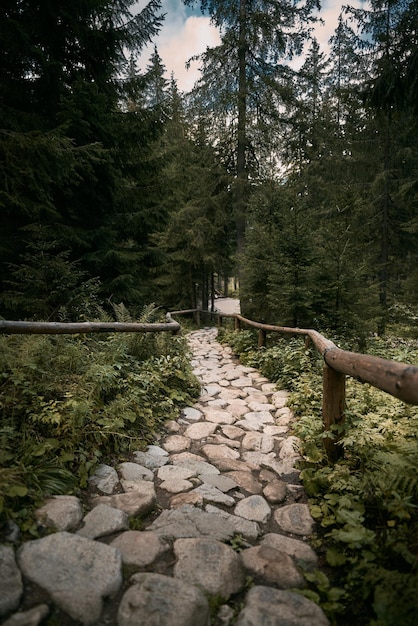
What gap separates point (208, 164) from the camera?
1479cm

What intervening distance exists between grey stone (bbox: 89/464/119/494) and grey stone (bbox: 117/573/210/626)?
982 mm

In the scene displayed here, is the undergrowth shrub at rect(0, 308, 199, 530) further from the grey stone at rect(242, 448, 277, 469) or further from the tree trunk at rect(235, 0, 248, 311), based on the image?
the tree trunk at rect(235, 0, 248, 311)

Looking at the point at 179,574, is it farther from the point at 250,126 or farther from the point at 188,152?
the point at 188,152

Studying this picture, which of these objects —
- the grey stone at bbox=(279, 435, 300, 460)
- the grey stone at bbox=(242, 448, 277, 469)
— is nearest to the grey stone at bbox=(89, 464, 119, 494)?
the grey stone at bbox=(242, 448, 277, 469)

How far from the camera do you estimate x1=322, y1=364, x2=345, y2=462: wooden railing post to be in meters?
2.87

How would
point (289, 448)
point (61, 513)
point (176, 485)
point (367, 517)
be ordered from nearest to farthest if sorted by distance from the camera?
1. point (61, 513)
2. point (367, 517)
3. point (176, 485)
4. point (289, 448)

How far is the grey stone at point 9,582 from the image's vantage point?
53.0 inches

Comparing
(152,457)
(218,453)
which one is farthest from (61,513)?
(218,453)

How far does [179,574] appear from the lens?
1663 millimetres

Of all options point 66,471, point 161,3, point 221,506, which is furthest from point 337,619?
point 161,3

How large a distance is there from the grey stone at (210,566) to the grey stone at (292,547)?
33 centimetres

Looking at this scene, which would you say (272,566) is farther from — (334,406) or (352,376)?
(334,406)

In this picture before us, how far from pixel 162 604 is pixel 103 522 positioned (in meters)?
0.71

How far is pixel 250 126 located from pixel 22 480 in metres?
14.9
